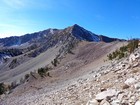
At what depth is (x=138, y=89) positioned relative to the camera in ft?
41.4

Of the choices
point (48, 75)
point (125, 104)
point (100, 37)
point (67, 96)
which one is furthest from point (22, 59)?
point (125, 104)

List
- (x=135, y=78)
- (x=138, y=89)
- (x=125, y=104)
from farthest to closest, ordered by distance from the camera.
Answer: (x=135, y=78) < (x=138, y=89) < (x=125, y=104)

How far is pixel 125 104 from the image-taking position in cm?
1152

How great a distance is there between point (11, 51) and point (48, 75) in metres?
137

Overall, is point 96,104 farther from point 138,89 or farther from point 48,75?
point 48,75

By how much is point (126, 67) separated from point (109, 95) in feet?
18.1

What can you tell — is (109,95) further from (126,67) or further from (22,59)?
(22,59)

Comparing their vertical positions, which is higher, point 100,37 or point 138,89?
point 100,37

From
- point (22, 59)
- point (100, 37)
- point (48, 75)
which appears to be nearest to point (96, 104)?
point (48, 75)

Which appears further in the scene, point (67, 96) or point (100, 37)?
point (100, 37)

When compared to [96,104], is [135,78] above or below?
above

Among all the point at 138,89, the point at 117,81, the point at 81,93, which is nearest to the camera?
the point at 138,89

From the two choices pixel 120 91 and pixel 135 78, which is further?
pixel 135 78

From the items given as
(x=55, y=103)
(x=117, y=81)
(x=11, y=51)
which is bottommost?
(x=55, y=103)
